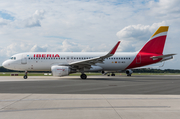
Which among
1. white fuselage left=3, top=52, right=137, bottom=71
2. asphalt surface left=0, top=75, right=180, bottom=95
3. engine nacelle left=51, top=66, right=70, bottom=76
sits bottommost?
asphalt surface left=0, top=75, right=180, bottom=95

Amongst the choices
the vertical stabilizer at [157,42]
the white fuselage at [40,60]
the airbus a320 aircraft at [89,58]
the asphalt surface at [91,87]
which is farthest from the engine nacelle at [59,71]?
the vertical stabilizer at [157,42]

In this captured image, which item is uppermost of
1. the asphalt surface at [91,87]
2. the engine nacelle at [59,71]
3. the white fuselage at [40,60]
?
the white fuselage at [40,60]

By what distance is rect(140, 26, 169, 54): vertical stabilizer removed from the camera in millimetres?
28928

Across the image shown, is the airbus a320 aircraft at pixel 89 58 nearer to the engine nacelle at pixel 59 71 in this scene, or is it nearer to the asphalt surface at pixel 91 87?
the engine nacelle at pixel 59 71

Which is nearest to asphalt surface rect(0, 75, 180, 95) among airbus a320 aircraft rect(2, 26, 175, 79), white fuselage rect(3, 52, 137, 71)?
airbus a320 aircraft rect(2, 26, 175, 79)

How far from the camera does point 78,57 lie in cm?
2739

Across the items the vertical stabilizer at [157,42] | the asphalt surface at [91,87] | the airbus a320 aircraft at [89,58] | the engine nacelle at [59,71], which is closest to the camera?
the asphalt surface at [91,87]

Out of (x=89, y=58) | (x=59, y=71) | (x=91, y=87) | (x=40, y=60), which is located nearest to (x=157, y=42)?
(x=89, y=58)

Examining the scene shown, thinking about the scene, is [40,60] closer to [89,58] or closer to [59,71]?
[59,71]

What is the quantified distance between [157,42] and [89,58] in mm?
11371

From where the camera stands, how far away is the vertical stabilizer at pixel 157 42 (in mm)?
28928

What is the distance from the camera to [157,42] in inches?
1145

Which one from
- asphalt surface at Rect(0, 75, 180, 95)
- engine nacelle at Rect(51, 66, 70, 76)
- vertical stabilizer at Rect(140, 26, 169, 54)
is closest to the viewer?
asphalt surface at Rect(0, 75, 180, 95)

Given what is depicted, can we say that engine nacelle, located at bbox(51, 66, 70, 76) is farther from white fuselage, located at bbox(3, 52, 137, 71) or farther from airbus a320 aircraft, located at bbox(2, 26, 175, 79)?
white fuselage, located at bbox(3, 52, 137, 71)
